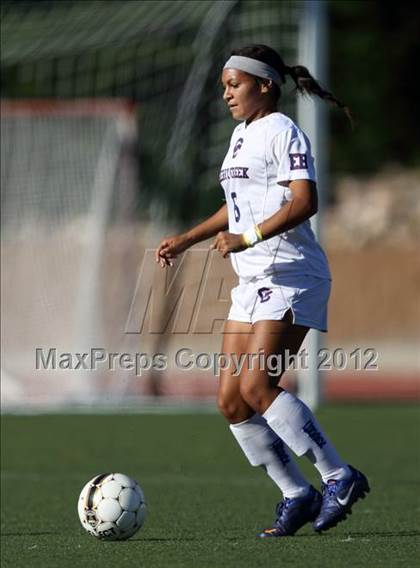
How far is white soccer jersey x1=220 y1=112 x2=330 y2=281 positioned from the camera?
6012 millimetres

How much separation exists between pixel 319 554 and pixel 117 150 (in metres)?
9.75

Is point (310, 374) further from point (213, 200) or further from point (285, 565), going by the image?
point (285, 565)

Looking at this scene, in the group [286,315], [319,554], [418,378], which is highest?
[286,315]

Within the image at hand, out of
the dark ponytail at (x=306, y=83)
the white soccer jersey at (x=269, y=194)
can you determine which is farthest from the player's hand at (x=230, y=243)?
the dark ponytail at (x=306, y=83)

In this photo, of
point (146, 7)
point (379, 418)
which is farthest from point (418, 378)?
point (146, 7)

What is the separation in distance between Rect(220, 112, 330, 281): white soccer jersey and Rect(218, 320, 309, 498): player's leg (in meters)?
0.29

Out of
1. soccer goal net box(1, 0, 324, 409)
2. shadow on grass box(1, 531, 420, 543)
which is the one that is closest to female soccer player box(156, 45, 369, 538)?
shadow on grass box(1, 531, 420, 543)

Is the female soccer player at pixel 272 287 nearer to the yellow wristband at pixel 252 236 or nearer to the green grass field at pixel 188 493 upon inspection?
the yellow wristband at pixel 252 236

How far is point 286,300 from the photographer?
19.6 ft

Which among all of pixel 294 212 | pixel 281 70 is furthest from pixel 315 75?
pixel 294 212

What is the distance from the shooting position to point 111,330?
49.0 ft

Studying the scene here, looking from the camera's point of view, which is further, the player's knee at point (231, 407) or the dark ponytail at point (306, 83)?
the dark ponytail at point (306, 83)

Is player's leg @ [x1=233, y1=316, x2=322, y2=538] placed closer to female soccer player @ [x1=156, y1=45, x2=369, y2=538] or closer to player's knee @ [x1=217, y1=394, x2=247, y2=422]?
female soccer player @ [x1=156, y1=45, x2=369, y2=538]

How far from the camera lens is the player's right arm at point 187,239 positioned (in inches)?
247
